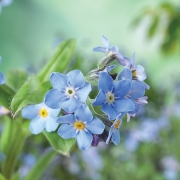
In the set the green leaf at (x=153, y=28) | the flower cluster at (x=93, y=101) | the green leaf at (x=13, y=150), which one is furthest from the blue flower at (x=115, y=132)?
the green leaf at (x=153, y=28)

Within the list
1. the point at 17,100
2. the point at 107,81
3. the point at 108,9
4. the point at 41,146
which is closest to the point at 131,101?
the point at 107,81

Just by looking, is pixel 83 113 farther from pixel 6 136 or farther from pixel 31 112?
pixel 6 136

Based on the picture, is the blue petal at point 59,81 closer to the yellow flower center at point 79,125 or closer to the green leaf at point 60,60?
the yellow flower center at point 79,125

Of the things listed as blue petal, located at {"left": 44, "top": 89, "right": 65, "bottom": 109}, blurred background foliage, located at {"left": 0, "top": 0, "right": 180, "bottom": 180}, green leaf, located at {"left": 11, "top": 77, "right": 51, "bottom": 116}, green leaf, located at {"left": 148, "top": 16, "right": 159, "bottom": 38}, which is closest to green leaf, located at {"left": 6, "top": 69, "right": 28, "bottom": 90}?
blurred background foliage, located at {"left": 0, "top": 0, "right": 180, "bottom": 180}

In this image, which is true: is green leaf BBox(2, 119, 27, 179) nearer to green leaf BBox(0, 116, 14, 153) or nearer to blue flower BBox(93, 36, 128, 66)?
green leaf BBox(0, 116, 14, 153)

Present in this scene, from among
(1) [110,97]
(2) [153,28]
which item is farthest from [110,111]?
(2) [153,28]

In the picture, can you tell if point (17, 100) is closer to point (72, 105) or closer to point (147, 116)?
point (72, 105)
